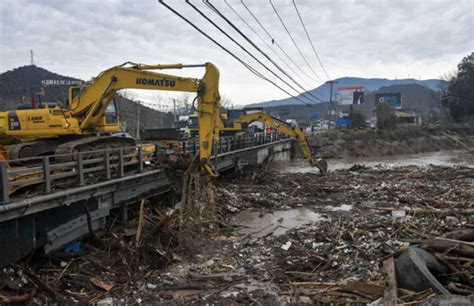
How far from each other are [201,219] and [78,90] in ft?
18.8

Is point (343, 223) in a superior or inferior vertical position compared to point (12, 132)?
inferior

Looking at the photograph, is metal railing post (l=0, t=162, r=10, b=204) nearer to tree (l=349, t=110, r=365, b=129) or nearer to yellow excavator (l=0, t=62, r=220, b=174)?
yellow excavator (l=0, t=62, r=220, b=174)

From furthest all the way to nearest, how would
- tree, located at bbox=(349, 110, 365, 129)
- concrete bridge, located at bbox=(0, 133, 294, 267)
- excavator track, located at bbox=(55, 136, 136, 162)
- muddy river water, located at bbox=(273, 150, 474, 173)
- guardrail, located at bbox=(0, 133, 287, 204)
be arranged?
tree, located at bbox=(349, 110, 365, 129), muddy river water, located at bbox=(273, 150, 474, 173), excavator track, located at bbox=(55, 136, 136, 162), guardrail, located at bbox=(0, 133, 287, 204), concrete bridge, located at bbox=(0, 133, 294, 267)

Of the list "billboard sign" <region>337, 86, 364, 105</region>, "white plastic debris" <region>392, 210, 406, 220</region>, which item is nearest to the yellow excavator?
"white plastic debris" <region>392, 210, 406, 220</region>

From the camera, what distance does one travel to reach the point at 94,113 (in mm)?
11703

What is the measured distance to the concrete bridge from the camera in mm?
7465

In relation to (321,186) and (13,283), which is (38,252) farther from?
(321,186)

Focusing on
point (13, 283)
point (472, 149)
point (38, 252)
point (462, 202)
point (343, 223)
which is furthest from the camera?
point (472, 149)

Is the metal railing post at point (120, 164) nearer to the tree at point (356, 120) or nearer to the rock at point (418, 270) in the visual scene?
the rock at point (418, 270)

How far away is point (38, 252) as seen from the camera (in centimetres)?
844

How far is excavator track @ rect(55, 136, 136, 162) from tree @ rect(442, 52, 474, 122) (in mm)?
56794

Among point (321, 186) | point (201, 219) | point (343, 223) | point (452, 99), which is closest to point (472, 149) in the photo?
point (452, 99)

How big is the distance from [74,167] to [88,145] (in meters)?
2.06

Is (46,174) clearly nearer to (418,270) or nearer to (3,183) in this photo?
(3,183)
